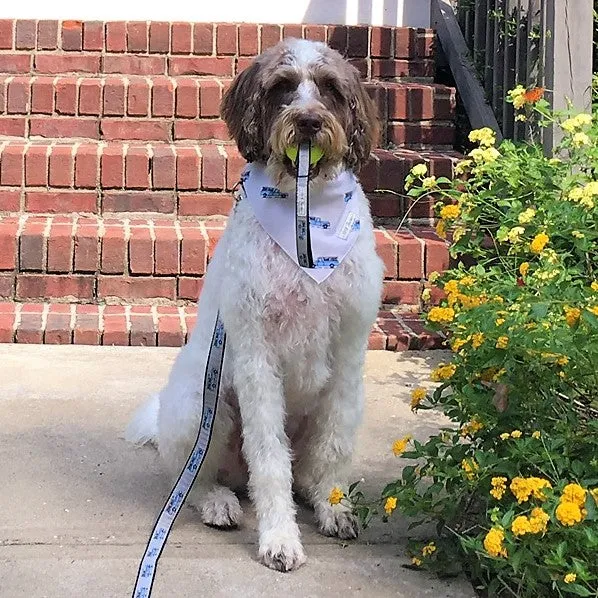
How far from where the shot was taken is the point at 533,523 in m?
2.44

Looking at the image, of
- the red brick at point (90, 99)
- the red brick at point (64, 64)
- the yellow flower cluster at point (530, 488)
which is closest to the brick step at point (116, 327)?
the red brick at point (90, 99)

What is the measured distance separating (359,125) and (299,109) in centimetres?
29

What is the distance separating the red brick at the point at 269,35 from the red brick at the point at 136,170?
1546 mm

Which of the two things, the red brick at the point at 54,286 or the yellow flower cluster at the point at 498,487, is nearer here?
the yellow flower cluster at the point at 498,487

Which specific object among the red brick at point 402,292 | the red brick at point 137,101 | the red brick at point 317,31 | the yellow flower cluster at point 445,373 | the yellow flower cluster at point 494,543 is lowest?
the yellow flower cluster at point 494,543

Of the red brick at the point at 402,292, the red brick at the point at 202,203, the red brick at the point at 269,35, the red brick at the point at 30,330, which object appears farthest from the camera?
the red brick at the point at 269,35

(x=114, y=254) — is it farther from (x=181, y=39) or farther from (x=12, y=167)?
(x=181, y=39)

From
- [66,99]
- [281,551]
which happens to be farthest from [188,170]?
[281,551]

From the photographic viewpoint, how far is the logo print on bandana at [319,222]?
3.25 metres

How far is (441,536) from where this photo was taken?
3.09 metres

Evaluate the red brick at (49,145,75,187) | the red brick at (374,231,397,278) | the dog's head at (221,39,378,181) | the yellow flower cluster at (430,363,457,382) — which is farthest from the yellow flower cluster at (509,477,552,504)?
the red brick at (49,145,75,187)

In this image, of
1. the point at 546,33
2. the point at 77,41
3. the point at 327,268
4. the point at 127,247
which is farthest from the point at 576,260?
the point at 77,41

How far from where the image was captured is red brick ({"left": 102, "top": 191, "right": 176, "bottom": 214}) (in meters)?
6.01

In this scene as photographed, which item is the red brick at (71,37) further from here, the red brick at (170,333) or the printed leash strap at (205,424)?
the printed leash strap at (205,424)
